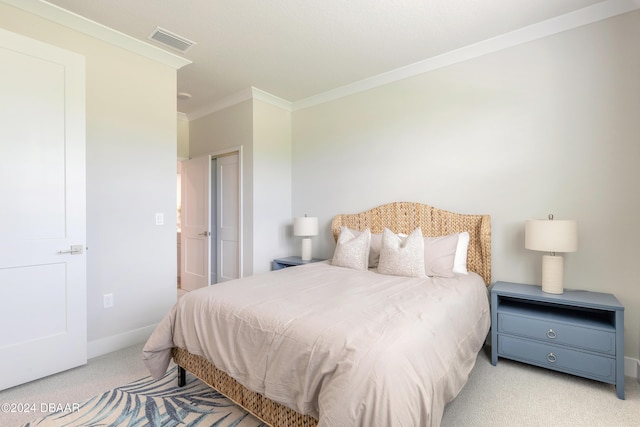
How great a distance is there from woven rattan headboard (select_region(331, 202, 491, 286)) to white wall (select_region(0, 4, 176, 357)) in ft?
6.42

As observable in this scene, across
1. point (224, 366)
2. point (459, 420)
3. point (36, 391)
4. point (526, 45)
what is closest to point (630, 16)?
point (526, 45)

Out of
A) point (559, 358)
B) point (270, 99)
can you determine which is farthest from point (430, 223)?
point (270, 99)

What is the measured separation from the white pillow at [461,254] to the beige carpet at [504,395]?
75 cm

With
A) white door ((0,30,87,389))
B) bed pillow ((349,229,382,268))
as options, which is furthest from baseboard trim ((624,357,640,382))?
white door ((0,30,87,389))

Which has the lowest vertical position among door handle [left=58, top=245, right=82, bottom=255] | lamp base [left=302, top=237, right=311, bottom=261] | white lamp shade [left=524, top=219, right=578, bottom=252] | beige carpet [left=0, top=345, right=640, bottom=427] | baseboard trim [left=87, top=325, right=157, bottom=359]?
beige carpet [left=0, top=345, right=640, bottom=427]

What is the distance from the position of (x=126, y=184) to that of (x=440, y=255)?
9.51 ft

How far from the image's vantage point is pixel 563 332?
210cm

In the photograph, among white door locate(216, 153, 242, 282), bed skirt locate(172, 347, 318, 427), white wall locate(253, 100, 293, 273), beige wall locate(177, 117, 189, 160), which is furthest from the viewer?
beige wall locate(177, 117, 189, 160)

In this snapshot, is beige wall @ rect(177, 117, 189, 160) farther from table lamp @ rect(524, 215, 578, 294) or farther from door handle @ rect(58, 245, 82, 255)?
table lamp @ rect(524, 215, 578, 294)

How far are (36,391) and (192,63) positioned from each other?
302 cm

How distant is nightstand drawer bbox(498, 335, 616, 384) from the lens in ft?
6.50

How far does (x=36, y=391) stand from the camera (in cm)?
202

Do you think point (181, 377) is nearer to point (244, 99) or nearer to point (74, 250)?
point (74, 250)

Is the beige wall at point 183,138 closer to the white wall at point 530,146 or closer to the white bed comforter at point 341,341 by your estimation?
the white wall at point 530,146
